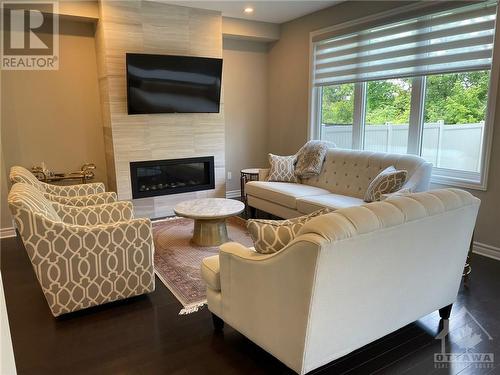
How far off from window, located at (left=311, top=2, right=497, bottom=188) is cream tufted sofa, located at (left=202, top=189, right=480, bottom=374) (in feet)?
6.28

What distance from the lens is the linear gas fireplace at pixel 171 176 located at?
193 inches

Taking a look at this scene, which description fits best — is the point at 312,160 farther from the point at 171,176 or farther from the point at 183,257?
the point at 183,257

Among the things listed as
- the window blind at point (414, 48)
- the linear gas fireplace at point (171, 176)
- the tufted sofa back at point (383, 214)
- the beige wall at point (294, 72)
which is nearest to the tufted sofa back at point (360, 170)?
the window blind at point (414, 48)

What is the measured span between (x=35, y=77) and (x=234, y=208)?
3141mm

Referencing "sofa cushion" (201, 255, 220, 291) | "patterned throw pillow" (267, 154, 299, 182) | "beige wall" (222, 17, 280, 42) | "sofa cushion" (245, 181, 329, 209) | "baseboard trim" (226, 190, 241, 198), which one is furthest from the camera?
"baseboard trim" (226, 190, 241, 198)

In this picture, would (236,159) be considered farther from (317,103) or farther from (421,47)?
(421,47)

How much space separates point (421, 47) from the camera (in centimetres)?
397

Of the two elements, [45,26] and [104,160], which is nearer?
[45,26]

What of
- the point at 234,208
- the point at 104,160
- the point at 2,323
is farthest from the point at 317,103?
the point at 2,323

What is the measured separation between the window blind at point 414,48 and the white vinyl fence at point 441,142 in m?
0.59

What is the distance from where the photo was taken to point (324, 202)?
384cm

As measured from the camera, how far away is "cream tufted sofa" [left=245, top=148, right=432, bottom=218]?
12.1 ft

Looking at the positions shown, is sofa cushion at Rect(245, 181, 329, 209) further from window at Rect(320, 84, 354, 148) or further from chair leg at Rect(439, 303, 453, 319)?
chair leg at Rect(439, 303, 453, 319)

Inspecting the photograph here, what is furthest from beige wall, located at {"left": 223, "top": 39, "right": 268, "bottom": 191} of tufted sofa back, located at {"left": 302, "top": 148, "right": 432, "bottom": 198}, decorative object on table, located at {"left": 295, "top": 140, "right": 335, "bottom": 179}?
tufted sofa back, located at {"left": 302, "top": 148, "right": 432, "bottom": 198}
